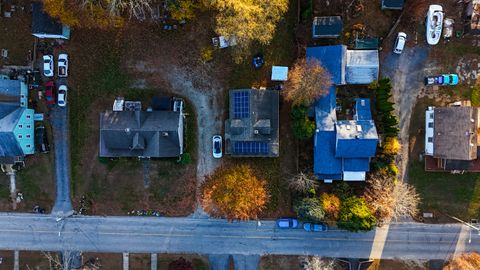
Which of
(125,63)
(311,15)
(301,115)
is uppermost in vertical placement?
(311,15)

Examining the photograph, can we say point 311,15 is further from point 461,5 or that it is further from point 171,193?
point 171,193

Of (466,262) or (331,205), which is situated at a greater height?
(331,205)

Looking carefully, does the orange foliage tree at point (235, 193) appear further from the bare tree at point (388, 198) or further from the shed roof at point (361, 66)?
the shed roof at point (361, 66)

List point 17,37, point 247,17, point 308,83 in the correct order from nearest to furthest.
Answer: point 247,17
point 308,83
point 17,37

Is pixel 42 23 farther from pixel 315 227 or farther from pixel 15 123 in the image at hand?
pixel 315 227

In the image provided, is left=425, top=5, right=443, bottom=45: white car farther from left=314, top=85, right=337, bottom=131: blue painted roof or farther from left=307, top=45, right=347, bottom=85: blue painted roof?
left=314, top=85, right=337, bottom=131: blue painted roof

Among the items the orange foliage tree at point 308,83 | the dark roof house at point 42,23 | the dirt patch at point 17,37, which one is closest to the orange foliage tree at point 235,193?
the orange foliage tree at point 308,83

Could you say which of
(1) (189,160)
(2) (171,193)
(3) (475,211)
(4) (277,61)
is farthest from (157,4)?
(3) (475,211)

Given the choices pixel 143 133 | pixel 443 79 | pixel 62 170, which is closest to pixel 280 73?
pixel 143 133
